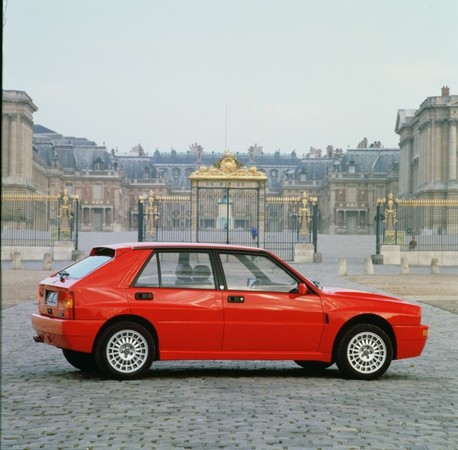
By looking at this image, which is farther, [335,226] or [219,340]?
[335,226]

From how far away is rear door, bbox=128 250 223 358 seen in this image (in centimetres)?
777

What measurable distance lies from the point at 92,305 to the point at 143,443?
2.66m

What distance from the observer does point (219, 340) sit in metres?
7.84

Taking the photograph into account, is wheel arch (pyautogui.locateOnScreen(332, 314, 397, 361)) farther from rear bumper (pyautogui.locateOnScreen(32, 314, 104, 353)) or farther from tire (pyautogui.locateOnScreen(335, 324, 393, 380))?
rear bumper (pyautogui.locateOnScreen(32, 314, 104, 353))

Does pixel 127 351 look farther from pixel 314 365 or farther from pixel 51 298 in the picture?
pixel 314 365

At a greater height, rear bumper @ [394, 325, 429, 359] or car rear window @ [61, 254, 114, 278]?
car rear window @ [61, 254, 114, 278]

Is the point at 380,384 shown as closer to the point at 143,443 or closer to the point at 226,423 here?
the point at 226,423

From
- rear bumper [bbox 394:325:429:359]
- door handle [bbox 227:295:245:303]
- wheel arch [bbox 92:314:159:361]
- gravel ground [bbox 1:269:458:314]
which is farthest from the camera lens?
gravel ground [bbox 1:269:458:314]

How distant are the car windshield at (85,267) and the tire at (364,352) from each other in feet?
7.26

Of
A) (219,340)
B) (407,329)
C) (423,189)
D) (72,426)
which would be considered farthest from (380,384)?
(423,189)

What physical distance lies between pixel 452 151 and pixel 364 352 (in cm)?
7844

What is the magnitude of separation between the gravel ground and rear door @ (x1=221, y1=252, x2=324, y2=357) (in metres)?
8.69

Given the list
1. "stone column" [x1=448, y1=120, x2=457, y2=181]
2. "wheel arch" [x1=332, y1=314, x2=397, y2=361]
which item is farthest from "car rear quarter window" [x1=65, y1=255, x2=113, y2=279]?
"stone column" [x1=448, y1=120, x2=457, y2=181]

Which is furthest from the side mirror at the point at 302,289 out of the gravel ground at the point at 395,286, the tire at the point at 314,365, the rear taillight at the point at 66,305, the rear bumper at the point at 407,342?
the gravel ground at the point at 395,286
